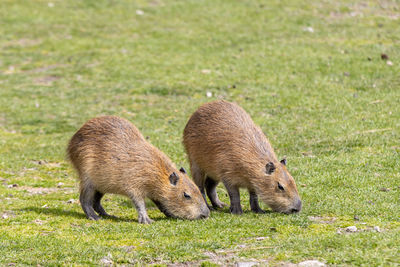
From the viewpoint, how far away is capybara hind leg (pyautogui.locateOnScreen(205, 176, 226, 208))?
10812mm

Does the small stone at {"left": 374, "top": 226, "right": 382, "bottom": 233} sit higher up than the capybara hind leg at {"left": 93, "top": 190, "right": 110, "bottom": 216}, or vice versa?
the small stone at {"left": 374, "top": 226, "right": 382, "bottom": 233}

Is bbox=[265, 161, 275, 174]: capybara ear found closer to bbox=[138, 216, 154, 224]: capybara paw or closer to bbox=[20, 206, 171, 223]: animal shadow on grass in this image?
bbox=[20, 206, 171, 223]: animal shadow on grass

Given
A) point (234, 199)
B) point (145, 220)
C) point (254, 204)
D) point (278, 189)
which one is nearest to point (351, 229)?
point (278, 189)

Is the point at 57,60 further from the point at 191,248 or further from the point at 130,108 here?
the point at 191,248

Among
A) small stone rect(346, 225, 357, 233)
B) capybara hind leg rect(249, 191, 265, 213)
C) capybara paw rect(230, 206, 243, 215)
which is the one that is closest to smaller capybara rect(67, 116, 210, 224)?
capybara paw rect(230, 206, 243, 215)

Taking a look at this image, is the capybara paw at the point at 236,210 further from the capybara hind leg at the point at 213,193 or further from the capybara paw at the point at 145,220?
the capybara paw at the point at 145,220

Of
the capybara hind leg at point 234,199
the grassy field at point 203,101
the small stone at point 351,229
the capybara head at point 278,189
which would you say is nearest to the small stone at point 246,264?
the grassy field at point 203,101

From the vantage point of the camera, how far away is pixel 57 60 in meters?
22.0

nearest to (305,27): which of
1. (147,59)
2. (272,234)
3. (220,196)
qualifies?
(147,59)

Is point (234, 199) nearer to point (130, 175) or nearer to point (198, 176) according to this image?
point (198, 176)

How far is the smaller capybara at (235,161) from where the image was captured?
9.58 meters

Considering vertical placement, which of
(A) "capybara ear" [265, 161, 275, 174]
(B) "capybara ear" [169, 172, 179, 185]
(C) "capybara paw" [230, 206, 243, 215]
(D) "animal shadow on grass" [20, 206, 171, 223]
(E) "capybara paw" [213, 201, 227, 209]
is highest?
(A) "capybara ear" [265, 161, 275, 174]

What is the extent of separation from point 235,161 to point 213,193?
117 centimetres

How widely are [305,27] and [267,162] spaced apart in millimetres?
14928
